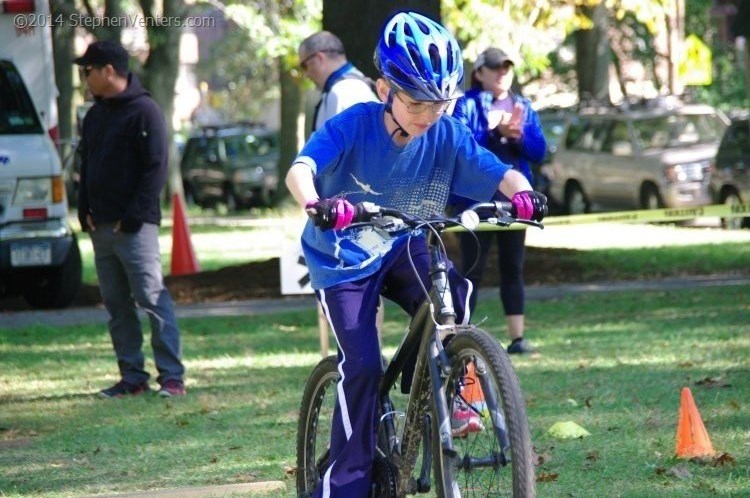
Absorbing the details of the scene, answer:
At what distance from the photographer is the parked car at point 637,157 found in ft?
82.7

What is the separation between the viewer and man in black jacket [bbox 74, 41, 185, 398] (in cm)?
901

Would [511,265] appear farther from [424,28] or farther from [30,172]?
[424,28]

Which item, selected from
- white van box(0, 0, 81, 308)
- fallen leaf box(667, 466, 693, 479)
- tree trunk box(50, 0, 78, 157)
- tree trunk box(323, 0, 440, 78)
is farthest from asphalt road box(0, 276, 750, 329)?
tree trunk box(50, 0, 78, 157)

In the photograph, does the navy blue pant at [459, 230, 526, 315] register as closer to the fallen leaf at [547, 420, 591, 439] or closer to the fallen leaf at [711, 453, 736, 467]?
the fallen leaf at [547, 420, 591, 439]

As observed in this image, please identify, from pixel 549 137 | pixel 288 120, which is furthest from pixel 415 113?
pixel 549 137

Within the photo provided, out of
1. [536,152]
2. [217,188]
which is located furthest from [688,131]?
[536,152]

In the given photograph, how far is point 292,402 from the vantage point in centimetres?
884

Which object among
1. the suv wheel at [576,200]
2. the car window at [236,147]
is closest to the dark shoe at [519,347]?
the suv wheel at [576,200]

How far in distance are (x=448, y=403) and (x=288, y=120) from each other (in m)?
27.5

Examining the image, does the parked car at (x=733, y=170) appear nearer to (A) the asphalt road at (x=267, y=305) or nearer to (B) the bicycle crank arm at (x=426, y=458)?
(A) the asphalt road at (x=267, y=305)

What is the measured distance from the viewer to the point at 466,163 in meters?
5.24

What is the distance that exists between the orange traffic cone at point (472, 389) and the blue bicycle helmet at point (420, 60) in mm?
885

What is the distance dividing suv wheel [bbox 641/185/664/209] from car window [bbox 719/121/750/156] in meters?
2.75

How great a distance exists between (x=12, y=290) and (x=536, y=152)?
7.29 meters
